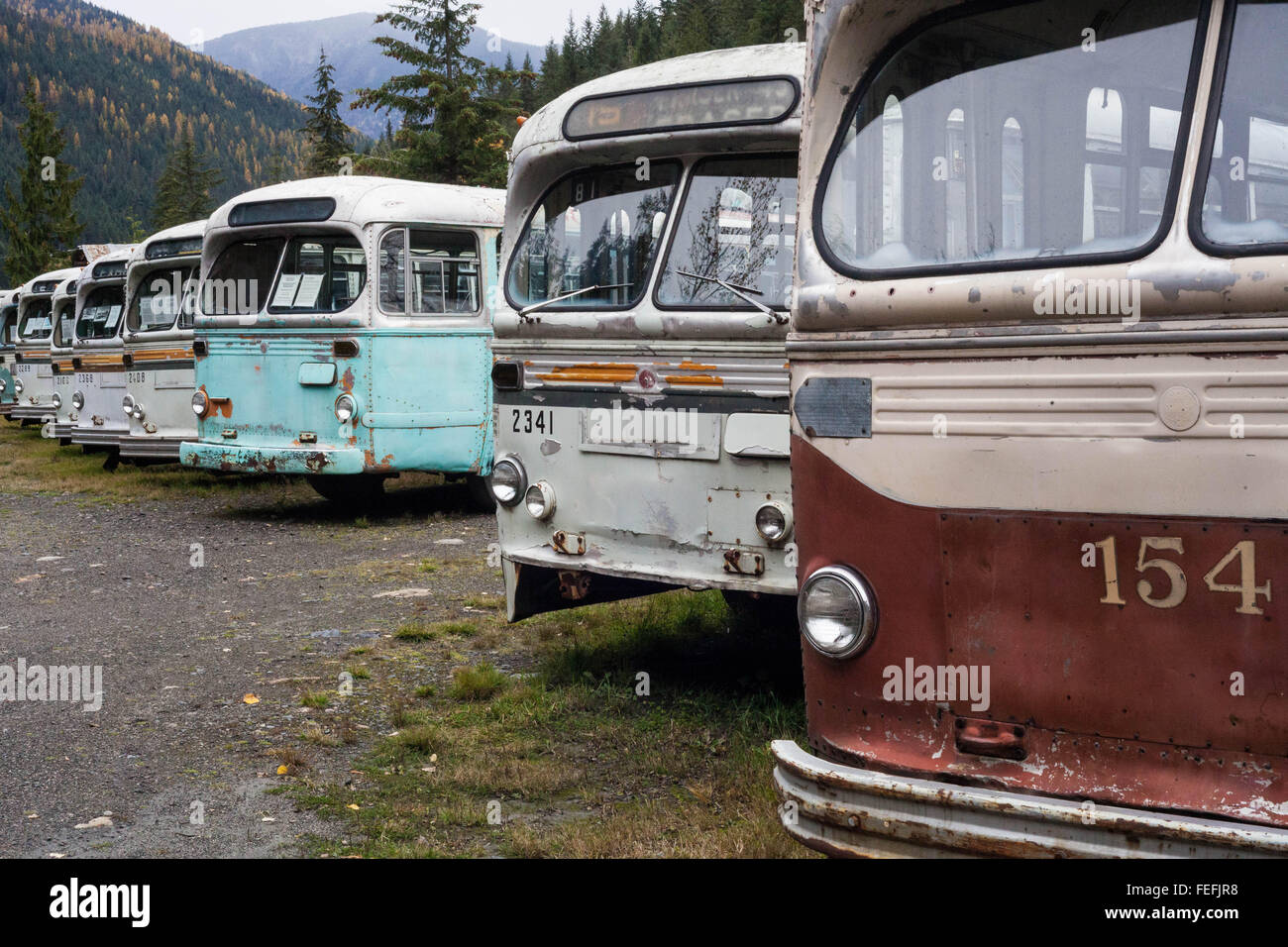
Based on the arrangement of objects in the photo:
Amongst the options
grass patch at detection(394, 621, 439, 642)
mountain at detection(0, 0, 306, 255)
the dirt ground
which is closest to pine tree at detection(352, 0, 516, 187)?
the dirt ground

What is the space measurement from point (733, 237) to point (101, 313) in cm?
1239

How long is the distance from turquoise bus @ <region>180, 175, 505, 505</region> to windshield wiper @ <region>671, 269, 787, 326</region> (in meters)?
5.20

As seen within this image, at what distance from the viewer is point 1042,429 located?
2982 mm

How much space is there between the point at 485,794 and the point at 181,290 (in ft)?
33.7

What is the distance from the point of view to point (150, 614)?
7926 mm

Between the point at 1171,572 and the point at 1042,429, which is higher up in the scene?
the point at 1042,429

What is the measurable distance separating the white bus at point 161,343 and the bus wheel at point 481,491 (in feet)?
11.7

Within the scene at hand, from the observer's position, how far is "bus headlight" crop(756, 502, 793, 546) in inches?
203

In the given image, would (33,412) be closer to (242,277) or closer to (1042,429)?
(242,277)

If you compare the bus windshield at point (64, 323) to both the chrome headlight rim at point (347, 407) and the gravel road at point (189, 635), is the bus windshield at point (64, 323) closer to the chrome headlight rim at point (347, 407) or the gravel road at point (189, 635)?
the gravel road at point (189, 635)

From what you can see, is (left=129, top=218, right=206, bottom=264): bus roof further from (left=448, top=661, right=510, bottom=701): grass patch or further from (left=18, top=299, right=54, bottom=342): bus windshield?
(left=448, top=661, right=510, bottom=701): grass patch

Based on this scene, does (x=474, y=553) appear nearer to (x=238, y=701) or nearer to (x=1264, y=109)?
(x=238, y=701)

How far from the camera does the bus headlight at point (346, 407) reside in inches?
416

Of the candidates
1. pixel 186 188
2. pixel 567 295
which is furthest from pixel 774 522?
pixel 186 188
